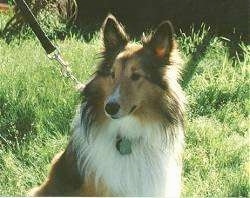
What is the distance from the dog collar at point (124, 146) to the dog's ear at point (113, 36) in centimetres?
64

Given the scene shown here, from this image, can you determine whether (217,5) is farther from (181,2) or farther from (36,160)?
(36,160)

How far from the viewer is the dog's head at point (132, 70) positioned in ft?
13.7

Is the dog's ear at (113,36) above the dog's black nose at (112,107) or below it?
above

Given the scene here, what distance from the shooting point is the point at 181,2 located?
8.52 meters

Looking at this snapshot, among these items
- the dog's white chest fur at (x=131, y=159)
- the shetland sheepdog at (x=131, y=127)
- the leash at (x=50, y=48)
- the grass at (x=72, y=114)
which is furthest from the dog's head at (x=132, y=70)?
the leash at (x=50, y=48)

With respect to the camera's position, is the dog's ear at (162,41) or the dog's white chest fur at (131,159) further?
the dog's white chest fur at (131,159)

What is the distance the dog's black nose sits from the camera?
4062mm

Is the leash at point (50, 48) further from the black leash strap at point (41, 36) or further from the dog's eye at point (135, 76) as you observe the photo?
the dog's eye at point (135, 76)

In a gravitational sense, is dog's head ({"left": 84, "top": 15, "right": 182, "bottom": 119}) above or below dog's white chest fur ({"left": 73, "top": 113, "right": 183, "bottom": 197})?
above

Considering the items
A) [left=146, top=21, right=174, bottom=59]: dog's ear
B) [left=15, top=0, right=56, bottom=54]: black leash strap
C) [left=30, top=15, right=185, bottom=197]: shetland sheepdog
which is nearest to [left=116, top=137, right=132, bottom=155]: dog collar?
[left=30, top=15, right=185, bottom=197]: shetland sheepdog

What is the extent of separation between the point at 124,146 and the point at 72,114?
1.59 m

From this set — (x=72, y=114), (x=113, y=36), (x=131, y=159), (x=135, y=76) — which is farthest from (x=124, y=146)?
(x=72, y=114)

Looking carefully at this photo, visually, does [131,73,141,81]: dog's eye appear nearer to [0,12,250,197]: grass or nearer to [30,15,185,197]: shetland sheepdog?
[30,15,185,197]: shetland sheepdog

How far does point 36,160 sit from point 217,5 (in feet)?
13.5
